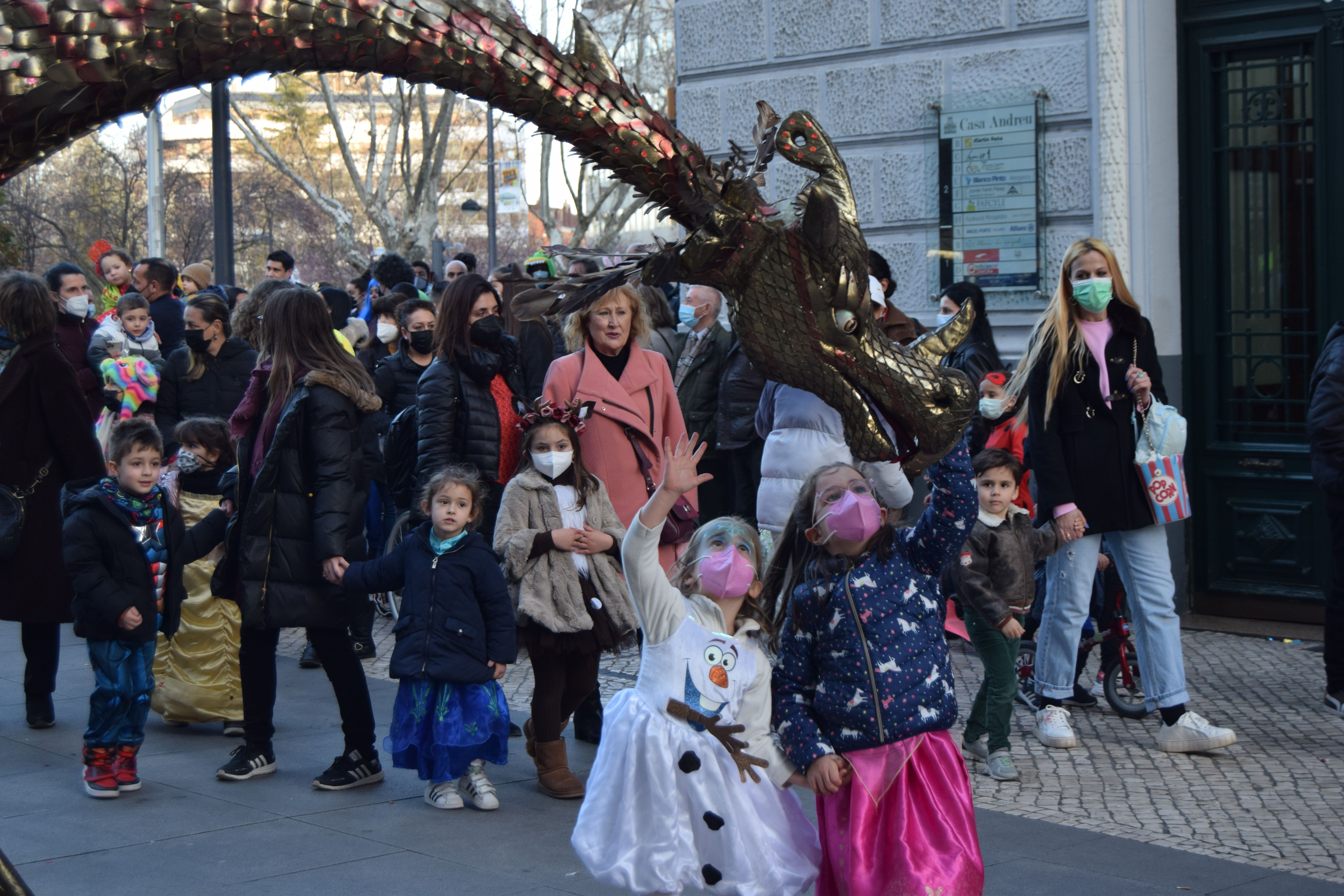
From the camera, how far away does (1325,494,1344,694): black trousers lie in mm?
6500

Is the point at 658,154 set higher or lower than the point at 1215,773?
higher

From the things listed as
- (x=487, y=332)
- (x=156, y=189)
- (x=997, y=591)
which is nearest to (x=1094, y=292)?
(x=997, y=591)

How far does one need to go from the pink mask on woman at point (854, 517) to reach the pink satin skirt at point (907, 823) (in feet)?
1.74

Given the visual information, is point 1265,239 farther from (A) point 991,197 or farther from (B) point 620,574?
(B) point 620,574

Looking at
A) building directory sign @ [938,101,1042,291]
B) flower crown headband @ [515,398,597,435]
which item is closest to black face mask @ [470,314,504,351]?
flower crown headband @ [515,398,597,435]

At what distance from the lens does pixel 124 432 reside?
19.0 feet

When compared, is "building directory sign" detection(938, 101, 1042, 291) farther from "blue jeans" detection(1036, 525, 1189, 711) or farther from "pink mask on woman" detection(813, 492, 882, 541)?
"pink mask on woman" detection(813, 492, 882, 541)

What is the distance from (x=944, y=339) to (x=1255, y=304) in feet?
23.1

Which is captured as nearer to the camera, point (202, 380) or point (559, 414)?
point (559, 414)

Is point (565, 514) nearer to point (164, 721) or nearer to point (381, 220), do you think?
point (164, 721)

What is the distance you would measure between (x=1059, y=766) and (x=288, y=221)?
45.2 m

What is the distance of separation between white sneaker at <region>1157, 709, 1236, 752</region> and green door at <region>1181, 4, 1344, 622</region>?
2.45 metres

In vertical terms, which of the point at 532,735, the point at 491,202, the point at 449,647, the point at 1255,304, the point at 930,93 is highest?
the point at 491,202

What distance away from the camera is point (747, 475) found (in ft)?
28.0
